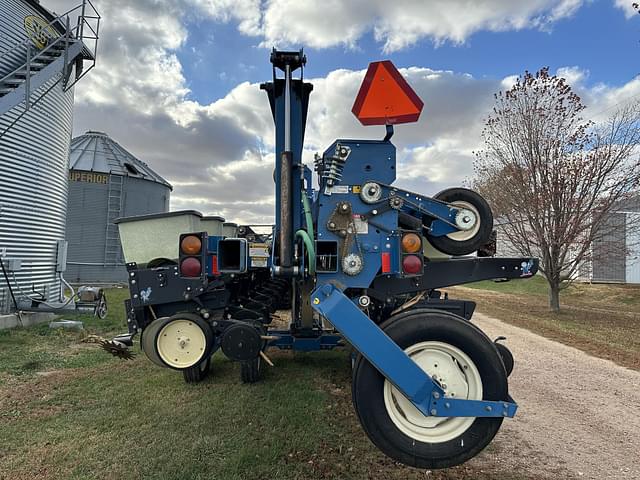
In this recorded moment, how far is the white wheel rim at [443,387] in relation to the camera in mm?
2186

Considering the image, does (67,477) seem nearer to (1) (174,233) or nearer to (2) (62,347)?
(1) (174,233)

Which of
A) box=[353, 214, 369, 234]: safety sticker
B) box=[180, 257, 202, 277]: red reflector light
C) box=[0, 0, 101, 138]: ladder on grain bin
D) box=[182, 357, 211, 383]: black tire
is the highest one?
box=[0, 0, 101, 138]: ladder on grain bin

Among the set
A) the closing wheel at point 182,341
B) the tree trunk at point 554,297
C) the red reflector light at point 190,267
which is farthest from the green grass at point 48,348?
the tree trunk at point 554,297

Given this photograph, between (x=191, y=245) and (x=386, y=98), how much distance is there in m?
1.72

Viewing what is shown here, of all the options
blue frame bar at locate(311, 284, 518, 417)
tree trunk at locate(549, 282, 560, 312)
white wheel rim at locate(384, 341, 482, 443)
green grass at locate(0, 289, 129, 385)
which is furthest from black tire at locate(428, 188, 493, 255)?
tree trunk at locate(549, 282, 560, 312)

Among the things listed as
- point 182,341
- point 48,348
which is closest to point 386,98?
point 182,341

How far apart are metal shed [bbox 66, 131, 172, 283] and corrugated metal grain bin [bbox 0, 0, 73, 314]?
8.52m

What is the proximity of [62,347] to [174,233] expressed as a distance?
492cm

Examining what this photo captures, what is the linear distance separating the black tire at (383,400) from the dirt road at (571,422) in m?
1.42

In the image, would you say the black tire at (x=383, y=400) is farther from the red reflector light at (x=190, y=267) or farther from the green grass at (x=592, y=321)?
the green grass at (x=592, y=321)

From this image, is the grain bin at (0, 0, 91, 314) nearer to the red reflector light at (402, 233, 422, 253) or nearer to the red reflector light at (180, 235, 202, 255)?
the red reflector light at (180, 235, 202, 255)

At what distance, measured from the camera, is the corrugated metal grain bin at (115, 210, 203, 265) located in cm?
396

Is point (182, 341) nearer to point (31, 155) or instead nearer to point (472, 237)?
point (472, 237)

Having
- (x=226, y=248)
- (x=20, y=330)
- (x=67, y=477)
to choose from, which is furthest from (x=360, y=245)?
(x=20, y=330)
